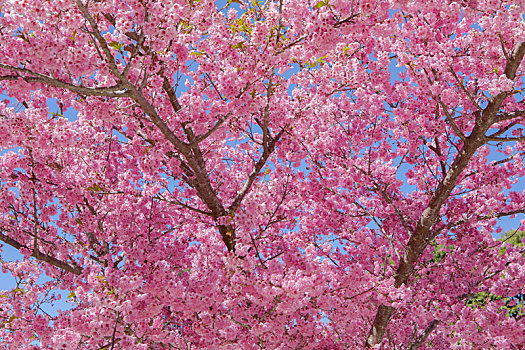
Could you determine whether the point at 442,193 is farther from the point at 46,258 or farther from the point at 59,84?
the point at 46,258

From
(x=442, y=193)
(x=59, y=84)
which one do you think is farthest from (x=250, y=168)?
(x=59, y=84)

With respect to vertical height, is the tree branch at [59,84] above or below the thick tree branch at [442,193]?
above

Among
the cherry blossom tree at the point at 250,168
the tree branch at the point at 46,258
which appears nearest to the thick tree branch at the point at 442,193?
the cherry blossom tree at the point at 250,168

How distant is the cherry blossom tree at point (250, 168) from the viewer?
6.52 m

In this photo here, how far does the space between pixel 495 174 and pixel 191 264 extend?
766cm

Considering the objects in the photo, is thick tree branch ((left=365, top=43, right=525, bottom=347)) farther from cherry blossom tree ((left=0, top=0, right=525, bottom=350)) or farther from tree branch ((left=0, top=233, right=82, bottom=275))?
tree branch ((left=0, top=233, right=82, bottom=275))

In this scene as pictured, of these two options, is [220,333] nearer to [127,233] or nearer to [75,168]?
[127,233]

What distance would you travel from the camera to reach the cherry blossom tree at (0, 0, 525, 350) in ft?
21.4

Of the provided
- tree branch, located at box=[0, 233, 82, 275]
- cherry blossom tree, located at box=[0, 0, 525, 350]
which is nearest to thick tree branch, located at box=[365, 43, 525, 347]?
cherry blossom tree, located at box=[0, 0, 525, 350]

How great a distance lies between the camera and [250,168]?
1116cm

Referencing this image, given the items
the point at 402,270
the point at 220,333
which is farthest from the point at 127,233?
the point at 402,270

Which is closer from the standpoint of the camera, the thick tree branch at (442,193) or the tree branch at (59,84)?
the tree branch at (59,84)

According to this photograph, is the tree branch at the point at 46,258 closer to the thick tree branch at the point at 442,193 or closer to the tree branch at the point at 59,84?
the tree branch at the point at 59,84

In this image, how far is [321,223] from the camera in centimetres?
1080
